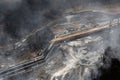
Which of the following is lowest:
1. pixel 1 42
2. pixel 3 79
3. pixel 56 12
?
pixel 3 79

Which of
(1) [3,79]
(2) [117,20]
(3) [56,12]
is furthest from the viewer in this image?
(3) [56,12]

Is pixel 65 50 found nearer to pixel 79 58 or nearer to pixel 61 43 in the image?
pixel 61 43

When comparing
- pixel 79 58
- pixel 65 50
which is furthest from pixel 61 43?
pixel 79 58

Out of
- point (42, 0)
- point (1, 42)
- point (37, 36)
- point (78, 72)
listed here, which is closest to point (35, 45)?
point (37, 36)

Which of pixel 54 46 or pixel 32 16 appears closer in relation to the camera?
pixel 54 46

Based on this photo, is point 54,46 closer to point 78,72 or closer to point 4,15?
point 78,72
